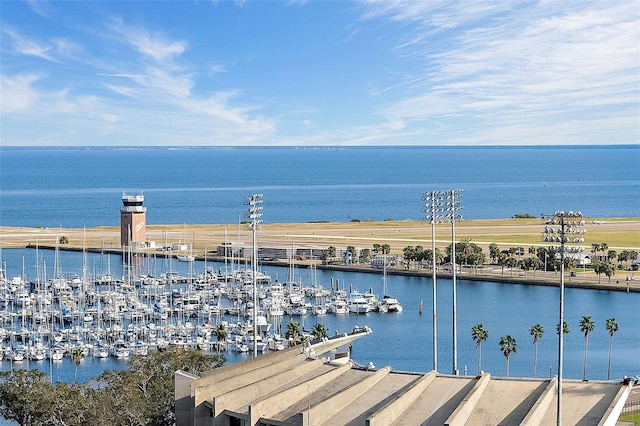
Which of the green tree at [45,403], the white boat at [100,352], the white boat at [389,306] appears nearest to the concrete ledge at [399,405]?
the green tree at [45,403]

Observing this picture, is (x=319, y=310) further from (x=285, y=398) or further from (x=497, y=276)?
(x=285, y=398)

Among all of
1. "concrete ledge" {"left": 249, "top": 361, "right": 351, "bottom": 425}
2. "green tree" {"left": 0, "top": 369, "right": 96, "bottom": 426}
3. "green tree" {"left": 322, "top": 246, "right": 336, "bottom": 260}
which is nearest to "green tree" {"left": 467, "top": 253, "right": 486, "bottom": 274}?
"green tree" {"left": 322, "top": 246, "right": 336, "bottom": 260}

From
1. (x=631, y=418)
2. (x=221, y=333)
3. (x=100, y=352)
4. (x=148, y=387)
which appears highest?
(x=148, y=387)

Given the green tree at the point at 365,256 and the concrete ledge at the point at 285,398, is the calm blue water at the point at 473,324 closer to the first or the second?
the green tree at the point at 365,256

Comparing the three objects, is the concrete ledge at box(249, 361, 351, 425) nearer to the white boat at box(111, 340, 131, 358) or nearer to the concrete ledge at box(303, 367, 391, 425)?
the concrete ledge at box(303, 367, 391, 425)

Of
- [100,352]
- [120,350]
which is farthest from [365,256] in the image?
[100,352]

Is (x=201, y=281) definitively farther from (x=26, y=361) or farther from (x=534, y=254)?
(x=534, y=254)
